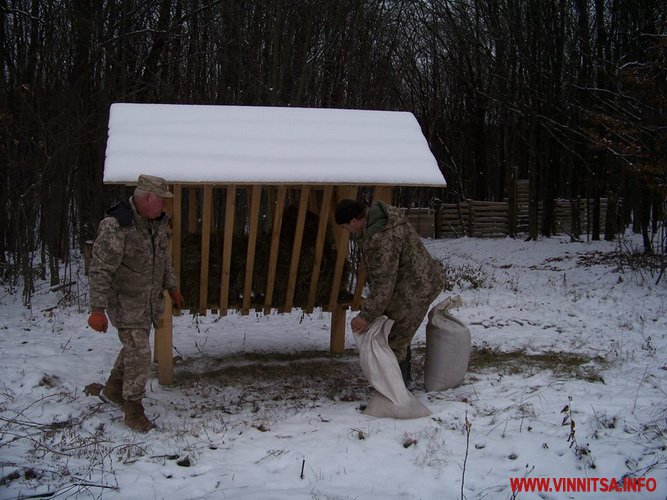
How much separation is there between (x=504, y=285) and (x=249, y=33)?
687cm

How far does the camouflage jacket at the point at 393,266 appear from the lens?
481cm

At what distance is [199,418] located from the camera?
16.0 ft

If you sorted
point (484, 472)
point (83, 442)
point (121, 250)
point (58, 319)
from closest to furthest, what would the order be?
point (484, 472) < point (83, 442) < point (121, 250) < point (58, 319)

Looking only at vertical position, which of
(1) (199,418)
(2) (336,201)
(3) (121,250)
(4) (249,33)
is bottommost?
(1) (199,418)

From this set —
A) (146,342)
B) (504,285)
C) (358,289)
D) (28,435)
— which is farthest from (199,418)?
(504,285)

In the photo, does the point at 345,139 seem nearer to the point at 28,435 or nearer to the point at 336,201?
the point at 336,201

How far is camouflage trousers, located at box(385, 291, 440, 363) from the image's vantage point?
5.04m

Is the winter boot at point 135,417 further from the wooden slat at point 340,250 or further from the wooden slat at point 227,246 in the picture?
the wooden slat at point 340,250

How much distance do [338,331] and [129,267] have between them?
9.32ft

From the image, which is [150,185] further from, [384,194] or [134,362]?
[384,194]

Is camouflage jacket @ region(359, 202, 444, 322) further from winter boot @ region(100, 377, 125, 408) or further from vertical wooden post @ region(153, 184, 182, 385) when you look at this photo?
winter boot @ region(100, 377, 125, 408)

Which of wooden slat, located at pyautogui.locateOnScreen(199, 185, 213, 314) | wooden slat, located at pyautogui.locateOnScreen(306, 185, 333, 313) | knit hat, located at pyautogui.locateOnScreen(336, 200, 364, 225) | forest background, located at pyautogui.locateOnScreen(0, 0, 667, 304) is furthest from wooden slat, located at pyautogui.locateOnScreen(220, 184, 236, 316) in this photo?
forest background, located at pyautogui.locateOnScreen(0, 0, 667, 304)

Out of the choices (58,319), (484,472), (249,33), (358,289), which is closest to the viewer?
(484,472)

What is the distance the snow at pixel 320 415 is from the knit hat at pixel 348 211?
4.95ft
